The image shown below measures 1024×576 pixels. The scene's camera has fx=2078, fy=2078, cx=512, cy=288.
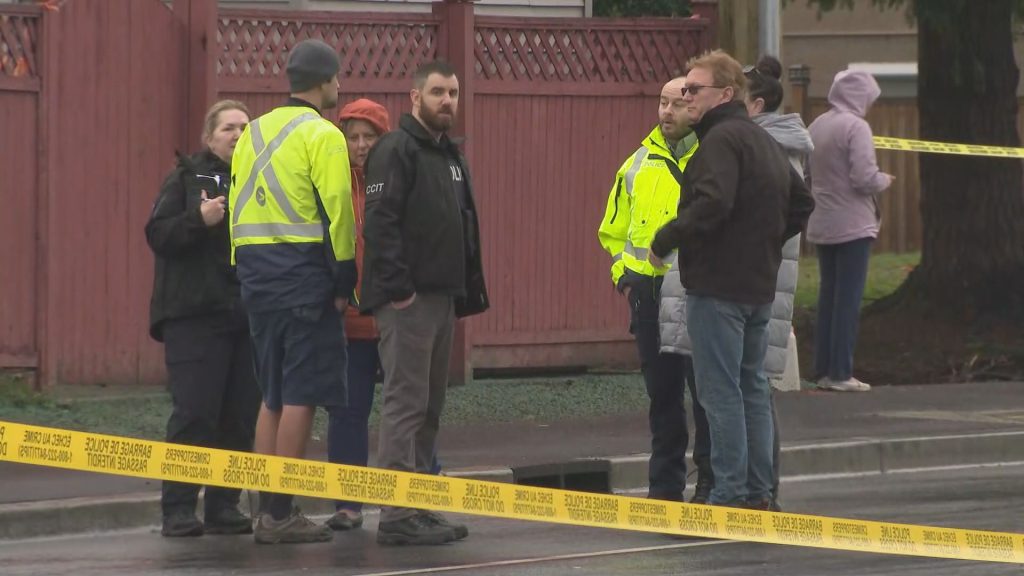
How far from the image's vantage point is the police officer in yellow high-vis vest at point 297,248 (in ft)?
27.1

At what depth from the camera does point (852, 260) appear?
13.3m

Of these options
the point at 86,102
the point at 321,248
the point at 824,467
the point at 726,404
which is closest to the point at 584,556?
the point at 726,404

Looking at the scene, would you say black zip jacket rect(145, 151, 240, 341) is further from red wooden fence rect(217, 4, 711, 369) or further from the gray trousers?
red wooden fence rect(217, 4, 711, 369)

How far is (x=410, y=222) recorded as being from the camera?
8383mm

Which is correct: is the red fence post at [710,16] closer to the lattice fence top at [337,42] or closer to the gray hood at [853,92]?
the gray hood at [853,92]

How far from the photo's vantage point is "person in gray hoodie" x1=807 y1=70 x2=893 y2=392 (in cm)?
1320

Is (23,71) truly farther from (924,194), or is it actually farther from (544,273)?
(924,194)

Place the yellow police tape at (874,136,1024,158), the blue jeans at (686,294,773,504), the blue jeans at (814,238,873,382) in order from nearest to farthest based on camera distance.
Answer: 1. the blue jeans at (686,294,773,504)
2. the blue jeans at (814,238,873,382)
3. the yellow police tape at (874,136,1024,158)

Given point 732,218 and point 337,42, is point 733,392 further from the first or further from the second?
point 337,42

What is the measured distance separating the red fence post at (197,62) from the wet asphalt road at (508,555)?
3493mm

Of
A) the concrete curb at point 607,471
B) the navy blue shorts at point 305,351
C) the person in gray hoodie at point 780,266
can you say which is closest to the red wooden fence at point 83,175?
the concrete curb at point 607,471

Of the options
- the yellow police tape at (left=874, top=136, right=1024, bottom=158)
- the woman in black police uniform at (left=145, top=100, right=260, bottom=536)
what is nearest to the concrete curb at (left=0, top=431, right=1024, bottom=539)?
the woman in black police uniform at (left=145, top=100, right=260, bottom=536)

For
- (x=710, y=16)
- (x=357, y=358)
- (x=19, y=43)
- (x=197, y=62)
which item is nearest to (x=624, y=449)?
(x=357, y=358)

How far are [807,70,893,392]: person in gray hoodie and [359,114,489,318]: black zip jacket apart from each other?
17.0 ft
